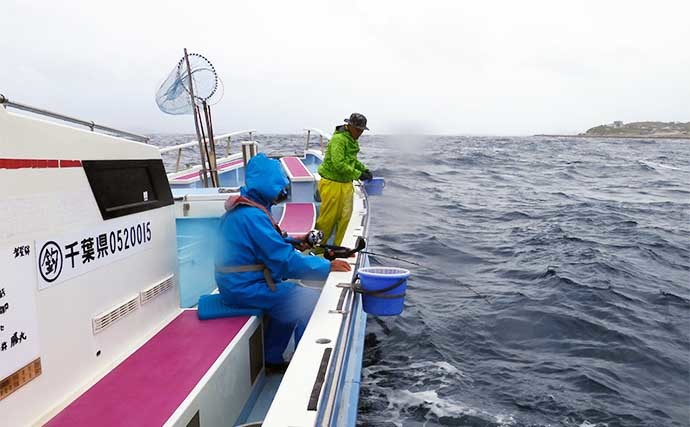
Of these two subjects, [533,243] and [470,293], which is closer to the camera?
[470,293]

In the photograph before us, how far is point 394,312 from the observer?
2.89 m

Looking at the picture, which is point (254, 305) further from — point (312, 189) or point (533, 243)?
point (533, 243)

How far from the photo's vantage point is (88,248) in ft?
7.01

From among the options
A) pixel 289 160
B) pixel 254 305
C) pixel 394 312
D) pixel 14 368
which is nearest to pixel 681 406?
pixel 394 312

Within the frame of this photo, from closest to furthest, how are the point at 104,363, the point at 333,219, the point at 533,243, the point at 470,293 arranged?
1. the point at 104,363
2. the point at 333,219
3. the point at 470,293
4. the point at 533,243

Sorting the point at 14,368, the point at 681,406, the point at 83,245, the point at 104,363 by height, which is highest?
the point at 83,245

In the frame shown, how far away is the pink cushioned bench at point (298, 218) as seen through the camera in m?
5.61

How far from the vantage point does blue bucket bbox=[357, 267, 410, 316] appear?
281 centimetres

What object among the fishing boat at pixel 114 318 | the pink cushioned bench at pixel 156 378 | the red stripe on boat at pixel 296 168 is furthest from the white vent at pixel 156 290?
the red stripe on boat at pixel 296 168

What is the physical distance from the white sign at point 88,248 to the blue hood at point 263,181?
586mm

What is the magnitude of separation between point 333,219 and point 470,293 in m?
2.04

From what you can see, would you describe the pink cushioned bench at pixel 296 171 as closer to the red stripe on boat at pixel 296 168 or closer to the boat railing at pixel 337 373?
the red stripe on boat at pixel 296 168

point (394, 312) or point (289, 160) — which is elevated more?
point (289, 160)

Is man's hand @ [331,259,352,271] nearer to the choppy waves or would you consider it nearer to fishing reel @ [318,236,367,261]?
fishing reel @ [318,236,367,261]
